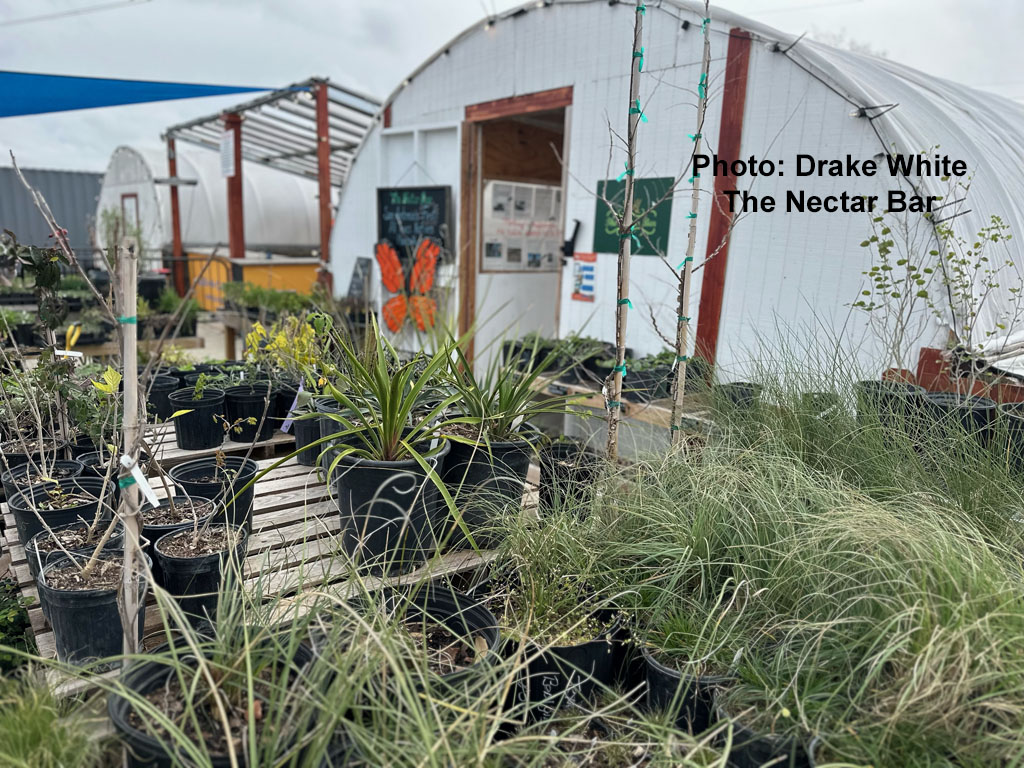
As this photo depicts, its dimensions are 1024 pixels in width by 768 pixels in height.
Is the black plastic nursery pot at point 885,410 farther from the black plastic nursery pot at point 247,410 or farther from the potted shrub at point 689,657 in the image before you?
the black plastic nursery pot at point 247,410

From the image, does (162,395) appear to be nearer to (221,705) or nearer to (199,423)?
(199,423)

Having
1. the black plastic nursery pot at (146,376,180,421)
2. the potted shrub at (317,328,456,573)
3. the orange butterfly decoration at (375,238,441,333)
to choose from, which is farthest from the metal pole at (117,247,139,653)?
the orange butterfly decoration at (375,238,441,333)

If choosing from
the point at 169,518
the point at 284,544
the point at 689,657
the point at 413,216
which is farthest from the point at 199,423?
the point at 413,216

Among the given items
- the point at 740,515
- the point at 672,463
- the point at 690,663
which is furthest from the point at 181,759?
the point at 672,463

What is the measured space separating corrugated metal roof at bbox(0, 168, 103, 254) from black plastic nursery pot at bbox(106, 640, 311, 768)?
18056 mm

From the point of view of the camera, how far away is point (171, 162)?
40.0 feet

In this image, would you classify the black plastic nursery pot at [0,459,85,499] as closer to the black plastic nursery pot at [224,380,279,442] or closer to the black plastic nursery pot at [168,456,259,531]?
the black plastic nursery pot at [168,456,259,531]

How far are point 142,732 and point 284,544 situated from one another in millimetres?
940

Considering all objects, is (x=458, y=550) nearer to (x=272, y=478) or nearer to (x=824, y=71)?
(x=272, y=478)

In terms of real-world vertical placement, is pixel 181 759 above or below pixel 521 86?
below

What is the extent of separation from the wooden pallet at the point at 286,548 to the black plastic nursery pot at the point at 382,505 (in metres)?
0.08

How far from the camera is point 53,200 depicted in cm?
1733

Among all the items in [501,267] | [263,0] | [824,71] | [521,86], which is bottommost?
[501,267]

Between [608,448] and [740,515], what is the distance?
26.4 inches
